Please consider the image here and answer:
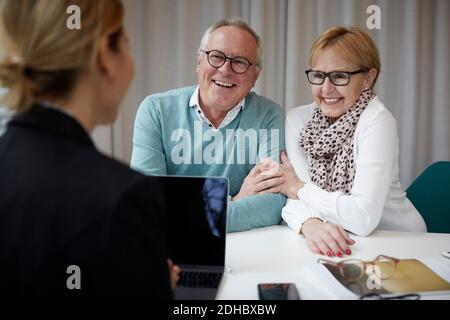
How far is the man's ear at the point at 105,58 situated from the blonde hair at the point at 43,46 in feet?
0.04

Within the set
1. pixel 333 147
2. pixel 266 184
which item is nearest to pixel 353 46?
pixel 333 147

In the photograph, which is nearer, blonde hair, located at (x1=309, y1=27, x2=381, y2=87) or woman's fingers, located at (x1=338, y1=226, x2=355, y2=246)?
woman's fingers, located at (x1=338, y1=226, x2=355, y2=246)

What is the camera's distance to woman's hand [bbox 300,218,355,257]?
Answer: 1.15 metres

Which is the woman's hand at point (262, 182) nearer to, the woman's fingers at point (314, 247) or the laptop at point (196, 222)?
the woman's fingers at point (314, 247)

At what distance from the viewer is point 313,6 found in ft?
7.94

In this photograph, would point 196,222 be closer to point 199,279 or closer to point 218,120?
point 199,279

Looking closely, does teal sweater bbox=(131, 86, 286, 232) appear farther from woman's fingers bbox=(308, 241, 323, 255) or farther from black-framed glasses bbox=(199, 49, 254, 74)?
woman's fingers bbox=(308, 241, 323, 255)

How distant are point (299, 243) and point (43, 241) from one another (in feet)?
2.74

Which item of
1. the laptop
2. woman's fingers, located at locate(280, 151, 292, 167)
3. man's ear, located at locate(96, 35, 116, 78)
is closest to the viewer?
man's ear, located at locate(96, 35, 116, 78)

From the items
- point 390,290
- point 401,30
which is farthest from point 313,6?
point 390,290

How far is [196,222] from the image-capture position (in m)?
Answer: 1.04

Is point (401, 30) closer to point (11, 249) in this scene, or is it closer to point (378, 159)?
point (378, 159)

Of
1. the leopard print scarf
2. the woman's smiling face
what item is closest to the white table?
the leopard print scarf

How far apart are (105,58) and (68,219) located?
10.4 inches
